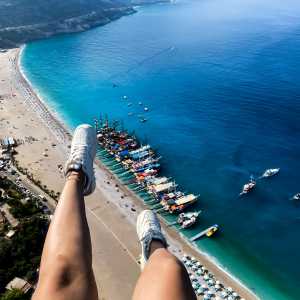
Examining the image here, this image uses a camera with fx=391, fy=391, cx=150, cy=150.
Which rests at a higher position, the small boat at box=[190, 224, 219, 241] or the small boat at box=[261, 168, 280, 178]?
the small boat at box=[261, 168, 280, 178]

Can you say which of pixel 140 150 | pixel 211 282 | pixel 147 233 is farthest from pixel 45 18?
pixel 147 233

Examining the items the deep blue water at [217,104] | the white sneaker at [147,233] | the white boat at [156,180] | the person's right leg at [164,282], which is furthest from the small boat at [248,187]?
the person's right leg at [164,282]

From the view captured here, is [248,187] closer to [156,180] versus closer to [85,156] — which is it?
[156,180]

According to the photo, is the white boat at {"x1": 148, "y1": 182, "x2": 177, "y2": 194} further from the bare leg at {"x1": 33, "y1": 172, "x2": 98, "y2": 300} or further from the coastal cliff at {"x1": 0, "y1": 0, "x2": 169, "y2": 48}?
the coastal cliff at {"x1": 0, "y1": 0, "x2": 169, "y2": 48}

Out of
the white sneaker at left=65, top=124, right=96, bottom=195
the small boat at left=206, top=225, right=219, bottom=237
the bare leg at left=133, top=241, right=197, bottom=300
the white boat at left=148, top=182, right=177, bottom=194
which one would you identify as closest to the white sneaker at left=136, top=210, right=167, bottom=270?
the white sneaker at left=65, top=124, right=96, bottom=195

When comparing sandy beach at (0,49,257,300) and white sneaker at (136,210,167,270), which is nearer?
white sneaker at (136,210,167,270)

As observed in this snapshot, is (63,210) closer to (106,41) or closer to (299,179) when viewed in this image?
(299,179)
